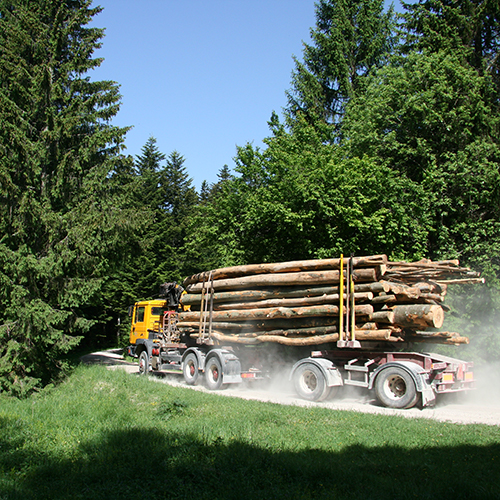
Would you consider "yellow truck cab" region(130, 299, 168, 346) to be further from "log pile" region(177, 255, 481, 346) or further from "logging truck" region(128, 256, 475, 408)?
"log pile" region(177, 255, 481, 346)

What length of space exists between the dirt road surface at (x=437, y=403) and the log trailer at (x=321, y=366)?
1.15 feet

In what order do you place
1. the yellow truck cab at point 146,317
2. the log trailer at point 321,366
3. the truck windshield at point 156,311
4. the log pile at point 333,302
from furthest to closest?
1. the truck windshield at point 156,311
2. the yellow truck cab at point 146,317
3. the log pile at point 333,302
4. the log trailer at point 321,366

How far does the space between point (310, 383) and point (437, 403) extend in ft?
10.6

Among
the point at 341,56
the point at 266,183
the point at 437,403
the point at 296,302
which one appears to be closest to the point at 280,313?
the point at 296,302

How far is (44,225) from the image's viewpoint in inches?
541

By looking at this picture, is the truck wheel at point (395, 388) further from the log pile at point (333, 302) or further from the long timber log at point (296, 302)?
the long timber log at point (296, 302)

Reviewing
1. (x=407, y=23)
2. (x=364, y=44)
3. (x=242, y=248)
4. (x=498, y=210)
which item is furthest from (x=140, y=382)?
(x=364, y=44)

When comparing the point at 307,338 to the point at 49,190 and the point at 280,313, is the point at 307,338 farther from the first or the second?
the point at 49,190

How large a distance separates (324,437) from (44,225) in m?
10.5

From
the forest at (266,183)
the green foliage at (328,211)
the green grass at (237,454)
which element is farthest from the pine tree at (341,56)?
the green grass at (237,454)

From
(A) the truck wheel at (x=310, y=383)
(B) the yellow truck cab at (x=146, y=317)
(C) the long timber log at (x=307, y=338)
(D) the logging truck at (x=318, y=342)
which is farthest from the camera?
(B) the yellow truck cab at (x=146, y=317)

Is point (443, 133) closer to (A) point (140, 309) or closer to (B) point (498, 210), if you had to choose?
(B) point (498, 210)

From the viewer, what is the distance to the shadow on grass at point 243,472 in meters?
4.85

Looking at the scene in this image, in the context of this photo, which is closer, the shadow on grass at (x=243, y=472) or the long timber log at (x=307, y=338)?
the shadow on grass at (x=243, y=472)
